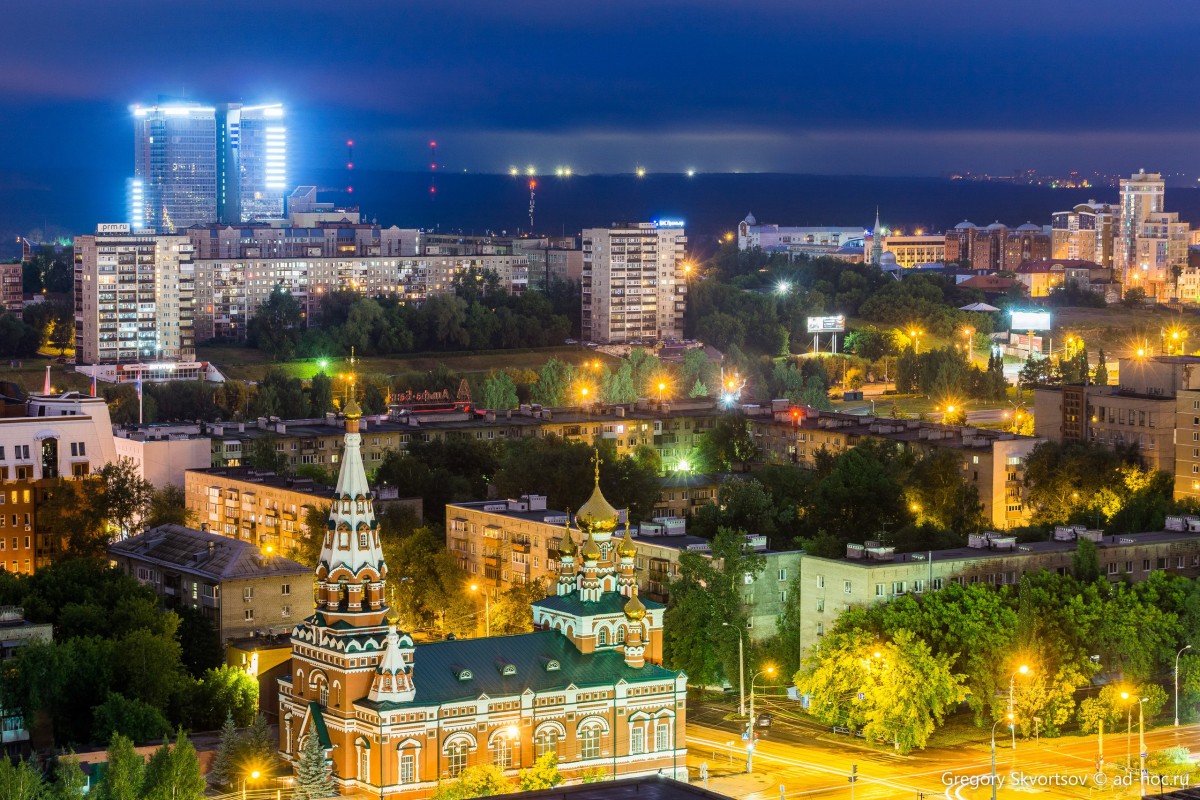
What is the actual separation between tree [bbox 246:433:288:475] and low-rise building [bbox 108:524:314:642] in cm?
2116

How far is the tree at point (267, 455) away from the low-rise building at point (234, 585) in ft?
69.4

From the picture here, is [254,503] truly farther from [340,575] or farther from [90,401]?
[340,575]

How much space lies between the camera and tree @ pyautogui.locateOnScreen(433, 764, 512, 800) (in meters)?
48.2

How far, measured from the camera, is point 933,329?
155875mm

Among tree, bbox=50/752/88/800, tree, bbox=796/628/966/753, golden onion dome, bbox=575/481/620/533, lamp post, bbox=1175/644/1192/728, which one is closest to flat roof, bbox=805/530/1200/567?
tree, bbox=796/628/966/753

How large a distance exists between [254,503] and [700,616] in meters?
23.5

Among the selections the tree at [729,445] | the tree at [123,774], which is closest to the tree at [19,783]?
the tree at [123,774]

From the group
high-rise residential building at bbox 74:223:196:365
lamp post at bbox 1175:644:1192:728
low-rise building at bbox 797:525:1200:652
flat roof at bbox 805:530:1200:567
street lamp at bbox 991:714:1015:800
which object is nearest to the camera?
street lamp at bbox 991:714:1015:800

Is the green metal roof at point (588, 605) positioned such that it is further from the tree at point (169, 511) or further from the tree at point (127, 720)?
the tree at point (169, 511)

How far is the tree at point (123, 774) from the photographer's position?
1763 inches

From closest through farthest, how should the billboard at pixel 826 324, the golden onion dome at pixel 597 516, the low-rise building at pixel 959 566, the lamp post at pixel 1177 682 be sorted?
the golden onion dome at pixel 597 516 → the lamp post at pixel 1177 682 → the low-rise building at pixel 959 566 → the billboard at pixel 826 324

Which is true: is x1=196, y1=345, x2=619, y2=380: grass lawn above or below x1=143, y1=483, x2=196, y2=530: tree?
above

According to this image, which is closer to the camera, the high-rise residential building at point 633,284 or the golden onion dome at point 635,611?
the golden onion dome at point 635,611

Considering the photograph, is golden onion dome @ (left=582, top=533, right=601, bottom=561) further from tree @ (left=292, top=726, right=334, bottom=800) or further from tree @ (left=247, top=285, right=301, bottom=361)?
tree @ (left=247, top=285, right=301, bottom=361)
